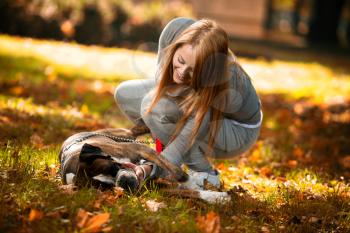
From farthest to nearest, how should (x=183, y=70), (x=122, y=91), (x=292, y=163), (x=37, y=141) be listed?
(x=292, y=163), (x=37, y=141), (x=122, y=91), (x=183, y=70)

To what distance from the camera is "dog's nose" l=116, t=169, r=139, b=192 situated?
2.86 m

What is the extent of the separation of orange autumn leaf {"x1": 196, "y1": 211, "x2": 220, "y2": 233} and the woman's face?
932 millimetres

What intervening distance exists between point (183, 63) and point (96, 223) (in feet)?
3.83

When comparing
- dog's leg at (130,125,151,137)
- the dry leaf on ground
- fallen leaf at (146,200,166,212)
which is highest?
the dry leaf on ground

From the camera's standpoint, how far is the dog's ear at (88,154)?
288 centimetres

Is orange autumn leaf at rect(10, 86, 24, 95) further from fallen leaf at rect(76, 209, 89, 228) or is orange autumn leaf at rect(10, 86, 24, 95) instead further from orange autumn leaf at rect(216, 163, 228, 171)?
fallen leaf at rect(76, 209, 89, 228)

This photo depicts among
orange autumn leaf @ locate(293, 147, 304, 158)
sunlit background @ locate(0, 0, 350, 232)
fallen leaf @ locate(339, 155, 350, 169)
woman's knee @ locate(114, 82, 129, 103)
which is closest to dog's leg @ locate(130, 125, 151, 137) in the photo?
woman's knee @ locate(114, 82, 129, 103)

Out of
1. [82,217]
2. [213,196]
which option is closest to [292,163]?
[213,196]

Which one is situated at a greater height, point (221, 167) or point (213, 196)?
point (213, 196)

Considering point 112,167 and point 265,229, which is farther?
point 112,167

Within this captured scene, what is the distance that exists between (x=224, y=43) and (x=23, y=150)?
1.47 metres

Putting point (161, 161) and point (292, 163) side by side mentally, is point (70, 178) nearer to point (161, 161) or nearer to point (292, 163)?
point (161, 161)

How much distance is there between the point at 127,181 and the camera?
9.37 ft

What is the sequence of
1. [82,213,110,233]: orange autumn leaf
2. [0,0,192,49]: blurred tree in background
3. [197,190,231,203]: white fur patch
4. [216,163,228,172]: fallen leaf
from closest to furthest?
[82,213,110,233]: orange autumn leaf, [197,190,231,203]: white fur patch, [216,163,228,172]: fallen leaf, [0,0,192,49]: blurred tree in background
